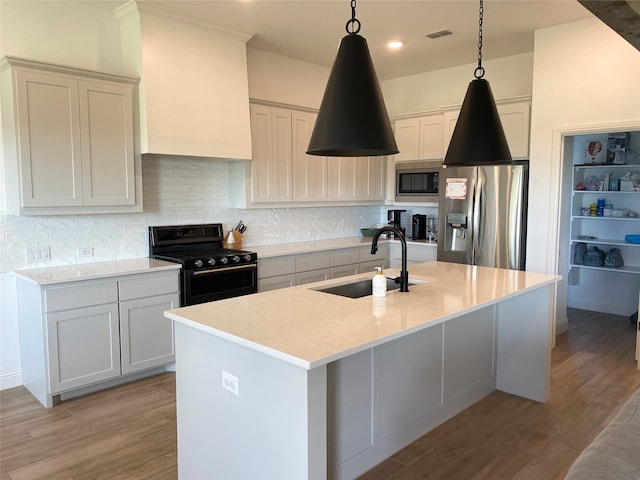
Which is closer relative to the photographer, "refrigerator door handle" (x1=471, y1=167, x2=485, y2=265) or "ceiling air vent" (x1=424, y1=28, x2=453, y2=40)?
"ceiling air vent" (x1=424, y1=28, x2=453, y2=40)

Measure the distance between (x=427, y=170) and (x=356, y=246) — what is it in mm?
1217

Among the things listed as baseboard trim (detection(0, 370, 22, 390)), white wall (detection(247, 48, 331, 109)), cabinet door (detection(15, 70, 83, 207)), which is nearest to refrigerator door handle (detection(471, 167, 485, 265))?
white wall (detection(247, 48, 331, 109))

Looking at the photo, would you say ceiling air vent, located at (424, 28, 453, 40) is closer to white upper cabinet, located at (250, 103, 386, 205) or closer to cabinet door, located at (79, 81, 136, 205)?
white upper cabinet, located at (250, 103, 386, 205)

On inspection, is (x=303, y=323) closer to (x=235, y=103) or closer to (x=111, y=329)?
(x=111, y=329)

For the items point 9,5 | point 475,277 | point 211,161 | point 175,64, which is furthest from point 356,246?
point 9,5

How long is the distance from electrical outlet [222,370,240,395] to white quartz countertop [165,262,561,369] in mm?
204

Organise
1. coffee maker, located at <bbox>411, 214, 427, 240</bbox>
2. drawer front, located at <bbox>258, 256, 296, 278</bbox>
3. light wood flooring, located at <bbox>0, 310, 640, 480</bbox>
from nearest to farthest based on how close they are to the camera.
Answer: light wood flooring, located at <bbox>0, 310, 640, 480</bbox> → drawer front, located at <bbox>258, 256, 296, 278</bbox> → coffee maker, located at <bbox>411, 214, 427, 240</bbox>

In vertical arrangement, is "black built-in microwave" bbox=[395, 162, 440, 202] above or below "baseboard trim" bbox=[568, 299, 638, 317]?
above

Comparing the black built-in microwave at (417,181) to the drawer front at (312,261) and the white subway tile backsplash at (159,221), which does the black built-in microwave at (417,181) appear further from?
the drawer front at (312,261)

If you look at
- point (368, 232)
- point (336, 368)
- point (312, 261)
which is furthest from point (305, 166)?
point (336, 368)

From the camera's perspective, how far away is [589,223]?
591 centimetres

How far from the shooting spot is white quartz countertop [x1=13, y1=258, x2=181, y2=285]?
3266mm

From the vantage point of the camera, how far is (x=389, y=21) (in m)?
4.14

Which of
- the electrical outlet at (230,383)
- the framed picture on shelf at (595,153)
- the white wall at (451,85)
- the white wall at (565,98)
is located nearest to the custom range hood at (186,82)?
the electrical outlet at (230,383)
